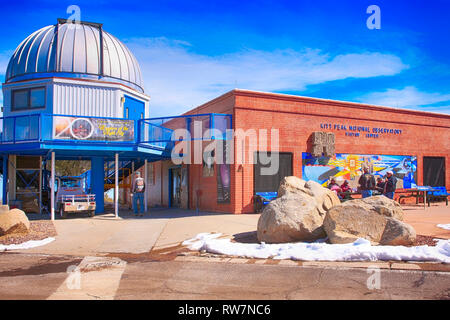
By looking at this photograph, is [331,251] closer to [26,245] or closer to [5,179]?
[26,245]

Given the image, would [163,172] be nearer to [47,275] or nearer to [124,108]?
[124,108]

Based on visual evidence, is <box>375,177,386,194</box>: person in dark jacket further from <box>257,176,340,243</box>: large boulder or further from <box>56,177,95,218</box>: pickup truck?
<box>56,177,95,218</box>: pickup truck

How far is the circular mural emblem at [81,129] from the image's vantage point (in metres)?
15.6

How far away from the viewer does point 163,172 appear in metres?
24.4

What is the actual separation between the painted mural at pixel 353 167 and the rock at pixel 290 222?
28.9 ft

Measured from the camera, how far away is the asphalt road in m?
5.42

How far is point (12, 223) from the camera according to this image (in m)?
11.0

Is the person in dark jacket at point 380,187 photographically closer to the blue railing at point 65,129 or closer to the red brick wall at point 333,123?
the red brick wall at point 333,123

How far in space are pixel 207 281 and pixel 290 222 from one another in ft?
11.2

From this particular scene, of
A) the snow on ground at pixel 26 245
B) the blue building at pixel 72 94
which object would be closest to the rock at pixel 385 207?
the snow on ground at pixel 26 245

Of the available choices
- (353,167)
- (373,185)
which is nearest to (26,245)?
(373,185)
